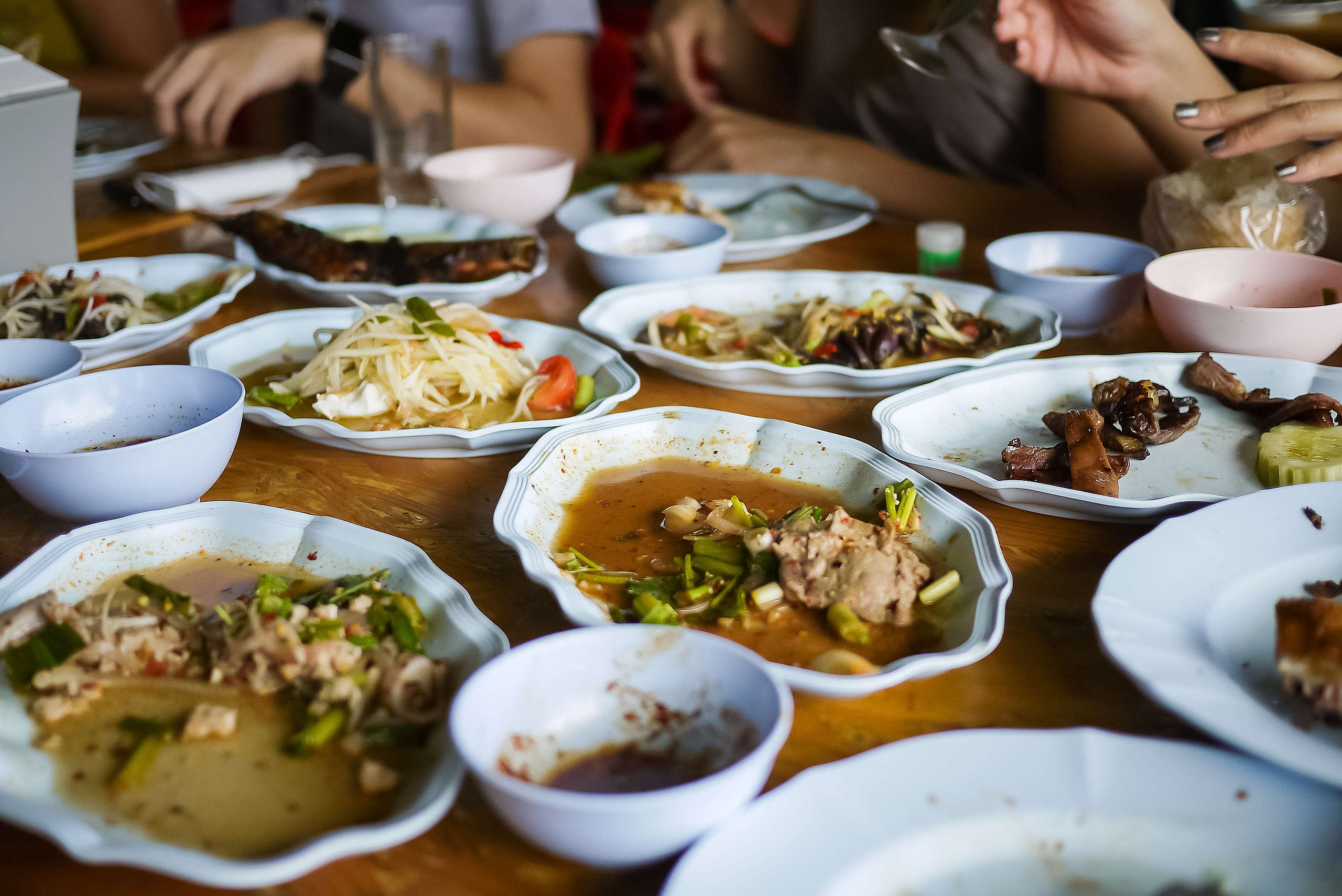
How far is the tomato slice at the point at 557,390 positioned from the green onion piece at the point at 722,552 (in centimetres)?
66

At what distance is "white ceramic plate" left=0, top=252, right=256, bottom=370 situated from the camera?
7.20ft

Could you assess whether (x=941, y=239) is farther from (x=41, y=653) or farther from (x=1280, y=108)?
(x=41, y=653)

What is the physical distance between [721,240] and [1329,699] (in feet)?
6.55

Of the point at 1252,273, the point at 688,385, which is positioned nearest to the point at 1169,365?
the point at 1252,273

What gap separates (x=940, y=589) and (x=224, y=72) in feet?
12.8

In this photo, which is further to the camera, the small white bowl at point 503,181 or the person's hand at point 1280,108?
the small white bowl at point 503,181

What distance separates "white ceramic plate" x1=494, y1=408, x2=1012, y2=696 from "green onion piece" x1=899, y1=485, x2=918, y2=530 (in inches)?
0.7

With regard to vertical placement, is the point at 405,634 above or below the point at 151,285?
above

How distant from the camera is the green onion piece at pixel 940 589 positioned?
4.50 feet

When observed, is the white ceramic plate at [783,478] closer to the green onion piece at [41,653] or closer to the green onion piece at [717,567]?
Result: the green onion piece at [717,567]

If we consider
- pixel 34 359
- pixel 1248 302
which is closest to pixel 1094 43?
pixel 1248 302

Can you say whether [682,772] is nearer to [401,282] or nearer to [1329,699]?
[1329,699]

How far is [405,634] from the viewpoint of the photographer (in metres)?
1.25

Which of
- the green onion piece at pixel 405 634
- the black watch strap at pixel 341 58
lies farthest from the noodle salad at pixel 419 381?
the black watch strap at pixel 341 58
